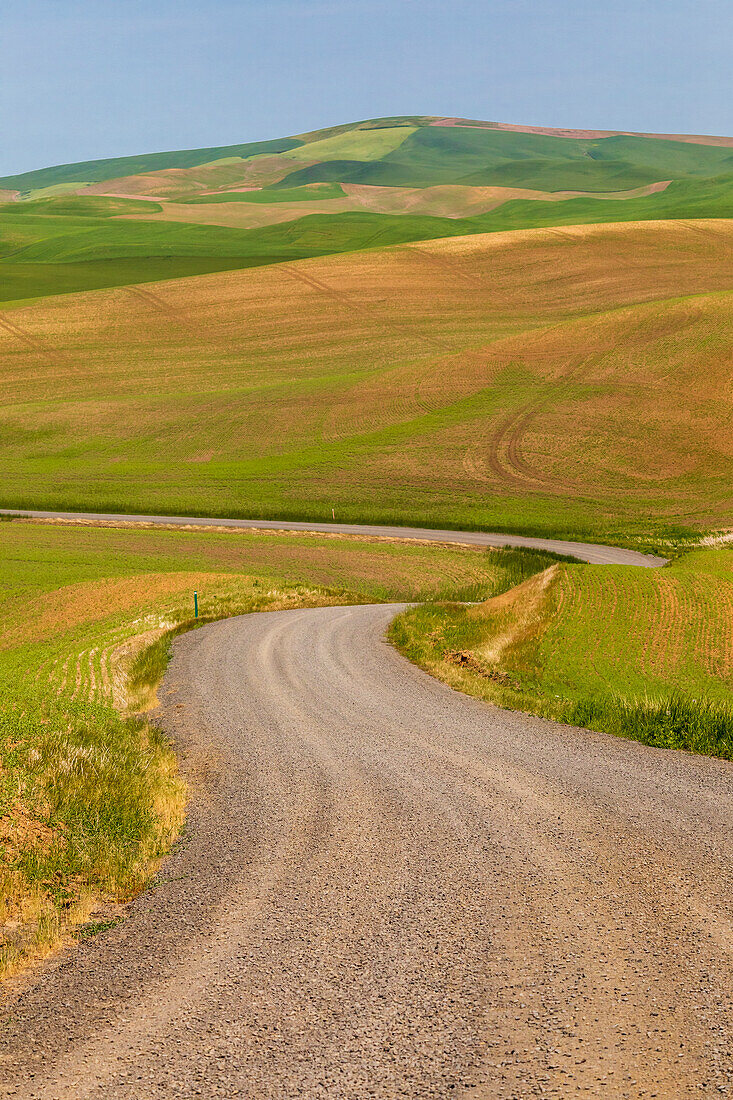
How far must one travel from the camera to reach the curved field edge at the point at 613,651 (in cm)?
1558

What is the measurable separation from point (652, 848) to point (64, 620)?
92.8ft

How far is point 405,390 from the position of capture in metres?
86.4

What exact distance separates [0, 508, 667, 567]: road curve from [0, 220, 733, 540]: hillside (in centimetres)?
211

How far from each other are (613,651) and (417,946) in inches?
493

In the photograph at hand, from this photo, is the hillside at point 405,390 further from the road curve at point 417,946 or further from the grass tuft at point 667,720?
the road curve at point 417,946

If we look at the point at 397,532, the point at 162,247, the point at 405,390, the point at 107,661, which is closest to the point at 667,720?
the point at 107,661

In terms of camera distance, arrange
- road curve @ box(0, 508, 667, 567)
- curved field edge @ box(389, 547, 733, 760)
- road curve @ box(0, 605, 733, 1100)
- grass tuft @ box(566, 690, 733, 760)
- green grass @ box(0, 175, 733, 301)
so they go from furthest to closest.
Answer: green grass @ box(0, 175, 733, 301)
road curve @ box(0, 508, 667, 567)
curved field edge @ box(389, 547, 733, 760)
grass tuft @ box(566, 690, 733, 760)
road curve @ box(0, 605, 733, 1100)

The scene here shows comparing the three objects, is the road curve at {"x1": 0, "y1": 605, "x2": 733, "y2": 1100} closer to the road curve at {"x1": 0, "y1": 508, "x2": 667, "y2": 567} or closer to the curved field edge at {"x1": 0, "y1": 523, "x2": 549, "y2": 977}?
the curved field edge at {"x1": 0, "y1": 523, "x2": 549, "y2": 977}

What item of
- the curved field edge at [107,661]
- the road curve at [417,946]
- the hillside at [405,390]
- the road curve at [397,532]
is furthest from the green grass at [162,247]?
the road curve at [417,946]

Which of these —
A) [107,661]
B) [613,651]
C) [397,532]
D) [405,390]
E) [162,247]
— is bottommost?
[107,661]

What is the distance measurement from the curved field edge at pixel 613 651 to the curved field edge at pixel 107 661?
26.8ft

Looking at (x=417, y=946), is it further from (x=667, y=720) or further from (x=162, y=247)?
(x=162, y=247)

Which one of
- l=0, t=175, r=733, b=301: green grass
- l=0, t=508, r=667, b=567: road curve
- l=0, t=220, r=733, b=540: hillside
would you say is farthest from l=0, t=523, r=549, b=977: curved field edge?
l=0, t=175, r=733, b=301: green grass

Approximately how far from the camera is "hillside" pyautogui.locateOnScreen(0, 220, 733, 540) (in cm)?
6638
